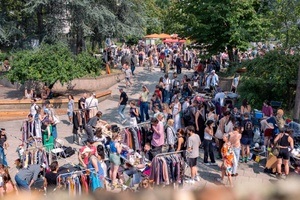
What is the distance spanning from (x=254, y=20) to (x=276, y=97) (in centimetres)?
476

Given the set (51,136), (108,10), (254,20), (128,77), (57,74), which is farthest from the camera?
(108,10)

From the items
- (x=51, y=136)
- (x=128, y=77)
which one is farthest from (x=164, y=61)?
(x=51, y=136)

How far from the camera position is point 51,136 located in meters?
12.8

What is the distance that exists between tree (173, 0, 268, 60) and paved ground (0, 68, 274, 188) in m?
4.13

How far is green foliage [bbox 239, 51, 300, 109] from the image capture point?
16453mm

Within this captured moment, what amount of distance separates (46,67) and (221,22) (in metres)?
8.74

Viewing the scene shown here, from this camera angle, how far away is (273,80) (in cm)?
1647

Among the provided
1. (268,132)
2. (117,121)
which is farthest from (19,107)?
(268,132)

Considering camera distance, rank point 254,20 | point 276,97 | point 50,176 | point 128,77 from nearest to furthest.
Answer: point 50,176 < point 276,97 < point 254,20 < point 128,77

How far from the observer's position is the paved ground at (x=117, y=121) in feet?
35.1

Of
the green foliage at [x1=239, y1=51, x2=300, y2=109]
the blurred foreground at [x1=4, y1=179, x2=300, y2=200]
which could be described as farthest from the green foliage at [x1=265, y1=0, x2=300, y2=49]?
the blurred foreground at [x1=4, y1=179, x2=300, y2=200]

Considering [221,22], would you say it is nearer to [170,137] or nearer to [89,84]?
[89,84]

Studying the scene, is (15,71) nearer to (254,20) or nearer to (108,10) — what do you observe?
(108,10)

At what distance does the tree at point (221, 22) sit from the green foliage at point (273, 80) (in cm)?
271
